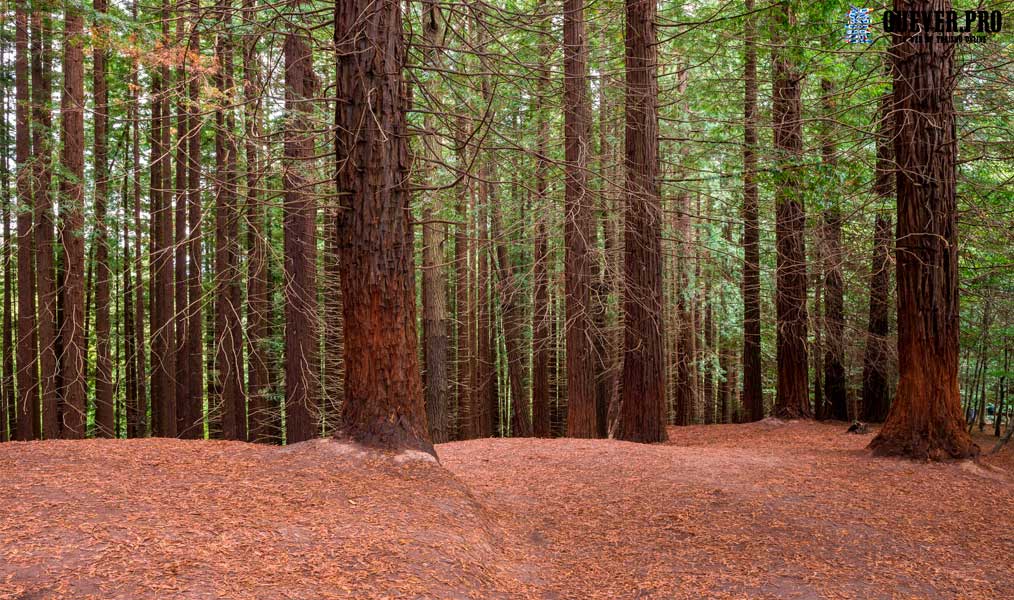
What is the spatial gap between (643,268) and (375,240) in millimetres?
5611

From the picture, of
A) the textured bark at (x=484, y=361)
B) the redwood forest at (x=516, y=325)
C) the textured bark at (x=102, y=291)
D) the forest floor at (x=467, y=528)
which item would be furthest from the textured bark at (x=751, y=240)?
the textured bark at (x=102, y=291)

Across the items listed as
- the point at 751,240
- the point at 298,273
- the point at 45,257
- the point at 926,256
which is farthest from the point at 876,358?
the point at 45,257

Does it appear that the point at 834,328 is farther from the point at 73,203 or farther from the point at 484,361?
the point at 73,203

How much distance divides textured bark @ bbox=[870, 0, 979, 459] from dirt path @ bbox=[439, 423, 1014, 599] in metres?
0.58

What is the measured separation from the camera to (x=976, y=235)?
9719 millimetres

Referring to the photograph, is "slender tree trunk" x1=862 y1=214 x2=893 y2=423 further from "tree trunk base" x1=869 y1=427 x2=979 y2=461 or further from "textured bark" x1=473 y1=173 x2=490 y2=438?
"textured bark" x1=473 y1=173 x2=490 y2=438

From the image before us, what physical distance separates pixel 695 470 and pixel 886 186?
6.07m

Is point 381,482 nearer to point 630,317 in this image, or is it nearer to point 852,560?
point 852,560

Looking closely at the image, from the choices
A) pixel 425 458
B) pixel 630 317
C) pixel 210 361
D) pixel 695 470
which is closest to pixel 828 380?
pixel 630 317

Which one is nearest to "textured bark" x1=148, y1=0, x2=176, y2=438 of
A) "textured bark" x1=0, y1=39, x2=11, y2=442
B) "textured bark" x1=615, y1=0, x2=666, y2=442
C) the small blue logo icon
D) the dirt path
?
"textured bark" x1=0, y1=39, x2=11, y2=442

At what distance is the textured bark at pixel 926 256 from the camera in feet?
24.9

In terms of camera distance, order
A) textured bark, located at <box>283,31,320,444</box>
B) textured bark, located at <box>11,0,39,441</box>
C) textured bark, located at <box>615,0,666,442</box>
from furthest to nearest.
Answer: textured bark, located at <box>11,0,39,441</box>
textured bark, located at <box>615,0,666,442</box>
textured bark, located at <box>283,31,320,444</box>

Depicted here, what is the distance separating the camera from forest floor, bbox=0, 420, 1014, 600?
3475mm

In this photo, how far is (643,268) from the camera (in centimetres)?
1020
